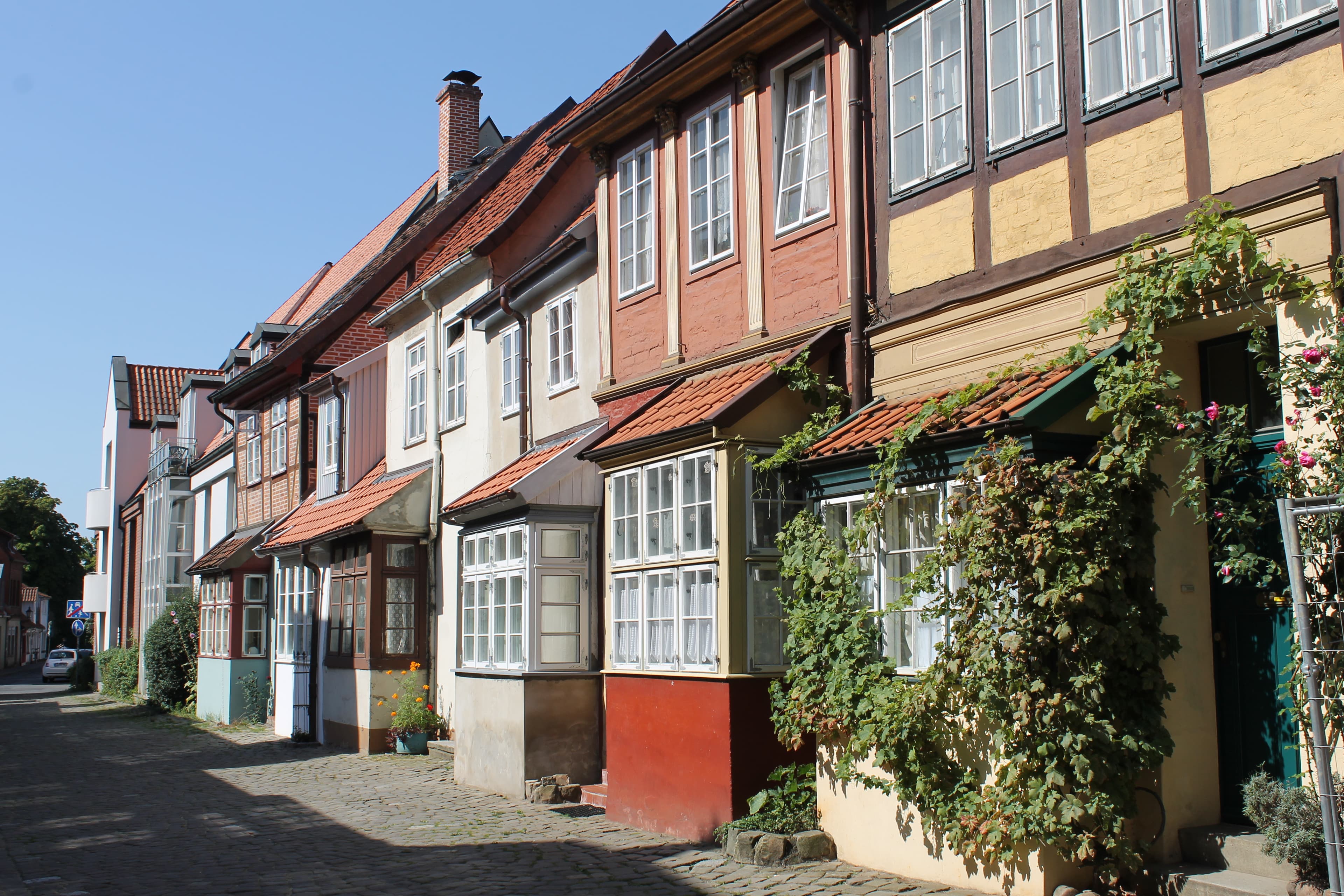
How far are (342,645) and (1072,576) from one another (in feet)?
49.5

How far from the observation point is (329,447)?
23500 millimetres

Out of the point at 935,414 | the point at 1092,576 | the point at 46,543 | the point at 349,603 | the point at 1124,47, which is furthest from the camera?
the point at 46,543

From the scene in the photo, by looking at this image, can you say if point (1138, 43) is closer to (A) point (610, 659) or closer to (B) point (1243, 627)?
(B) point (1243, 627)

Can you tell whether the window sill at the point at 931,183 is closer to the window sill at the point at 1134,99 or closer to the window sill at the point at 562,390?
the window sill at the point at 1134,99

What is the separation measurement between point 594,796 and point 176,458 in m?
27.8

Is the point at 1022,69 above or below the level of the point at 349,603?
above

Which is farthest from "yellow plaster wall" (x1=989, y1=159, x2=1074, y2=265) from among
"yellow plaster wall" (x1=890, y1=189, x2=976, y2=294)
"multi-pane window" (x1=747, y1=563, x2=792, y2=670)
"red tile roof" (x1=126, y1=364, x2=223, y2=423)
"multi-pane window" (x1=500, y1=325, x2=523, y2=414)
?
"red tile roof" (x1=126, y1=364, x2=223, y2=423)

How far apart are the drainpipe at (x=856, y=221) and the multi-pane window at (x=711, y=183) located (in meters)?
1.81

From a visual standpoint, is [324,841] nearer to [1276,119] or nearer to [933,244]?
[933,244]

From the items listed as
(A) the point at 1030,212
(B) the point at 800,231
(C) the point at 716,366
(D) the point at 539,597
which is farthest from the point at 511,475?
(A) the point at 1030,212

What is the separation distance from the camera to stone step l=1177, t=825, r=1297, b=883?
6.82 m

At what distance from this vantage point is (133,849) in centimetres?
1112

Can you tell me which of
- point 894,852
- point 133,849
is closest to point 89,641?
point 133,849

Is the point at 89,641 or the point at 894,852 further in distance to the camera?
the point at 89,641
